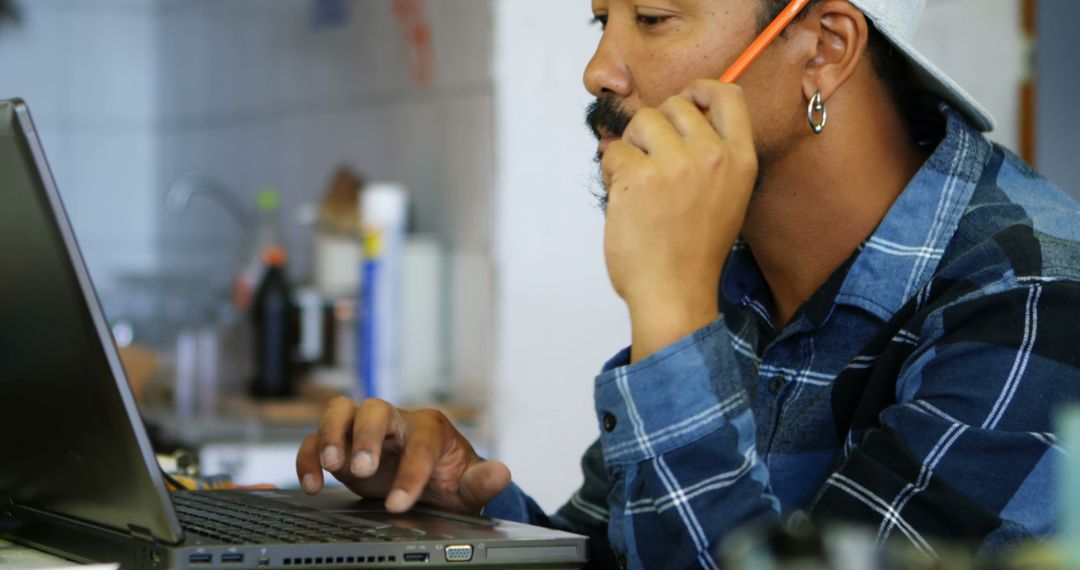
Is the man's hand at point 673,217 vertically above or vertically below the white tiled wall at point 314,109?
below

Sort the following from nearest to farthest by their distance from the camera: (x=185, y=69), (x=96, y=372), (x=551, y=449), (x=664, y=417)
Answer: (x=96, y=372) → (x=664, y=417) → (x=551, y=449) → (x=185, y=69)

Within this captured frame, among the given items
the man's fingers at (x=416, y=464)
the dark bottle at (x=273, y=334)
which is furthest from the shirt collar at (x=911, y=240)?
the dark bottle at (x=273, y=334)

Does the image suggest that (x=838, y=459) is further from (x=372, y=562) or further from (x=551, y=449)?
(x=551, y=449)

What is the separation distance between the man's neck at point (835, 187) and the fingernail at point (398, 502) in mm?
406

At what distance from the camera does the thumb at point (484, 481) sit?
1.06 metres

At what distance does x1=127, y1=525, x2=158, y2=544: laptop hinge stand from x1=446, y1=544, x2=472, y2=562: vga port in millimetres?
167

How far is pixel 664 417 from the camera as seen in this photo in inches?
33.3

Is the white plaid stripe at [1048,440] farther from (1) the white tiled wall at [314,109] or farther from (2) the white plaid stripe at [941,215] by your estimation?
(1) the white tiled wall at [314,109]

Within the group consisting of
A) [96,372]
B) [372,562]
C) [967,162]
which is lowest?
[372,562]

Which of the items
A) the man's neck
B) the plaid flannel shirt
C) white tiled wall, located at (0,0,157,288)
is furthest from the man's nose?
white tiled wall, located at (0,0,157,288)

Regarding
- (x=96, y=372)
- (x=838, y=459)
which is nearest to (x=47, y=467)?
(x=96, y=372)

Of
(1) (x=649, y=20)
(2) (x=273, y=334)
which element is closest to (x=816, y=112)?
(1) (x=649, y=20)

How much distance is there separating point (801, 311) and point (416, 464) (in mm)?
342

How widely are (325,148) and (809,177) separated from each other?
276cm
